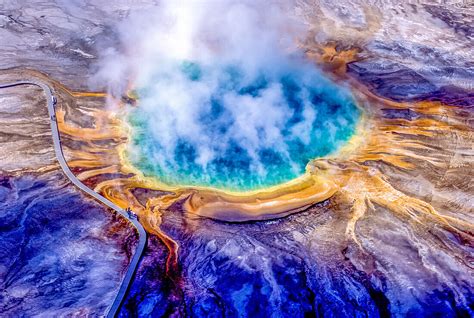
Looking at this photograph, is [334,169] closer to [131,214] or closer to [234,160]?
[234,160]

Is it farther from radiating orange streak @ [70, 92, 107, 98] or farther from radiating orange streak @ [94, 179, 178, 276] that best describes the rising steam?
radiating orange streak @ [94, 179, 178, 276]

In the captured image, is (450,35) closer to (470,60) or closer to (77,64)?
(470,60)

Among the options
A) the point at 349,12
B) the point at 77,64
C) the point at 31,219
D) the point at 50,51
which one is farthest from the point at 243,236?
the point at 349,12

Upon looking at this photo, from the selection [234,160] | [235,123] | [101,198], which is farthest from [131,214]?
[235,123]

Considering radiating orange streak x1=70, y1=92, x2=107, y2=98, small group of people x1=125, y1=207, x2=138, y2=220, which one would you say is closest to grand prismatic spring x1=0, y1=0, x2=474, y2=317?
small group of people x1=125, y1=207, x2=138, y2=220

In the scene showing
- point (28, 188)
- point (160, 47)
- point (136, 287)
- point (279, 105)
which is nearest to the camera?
point (136, 287)
